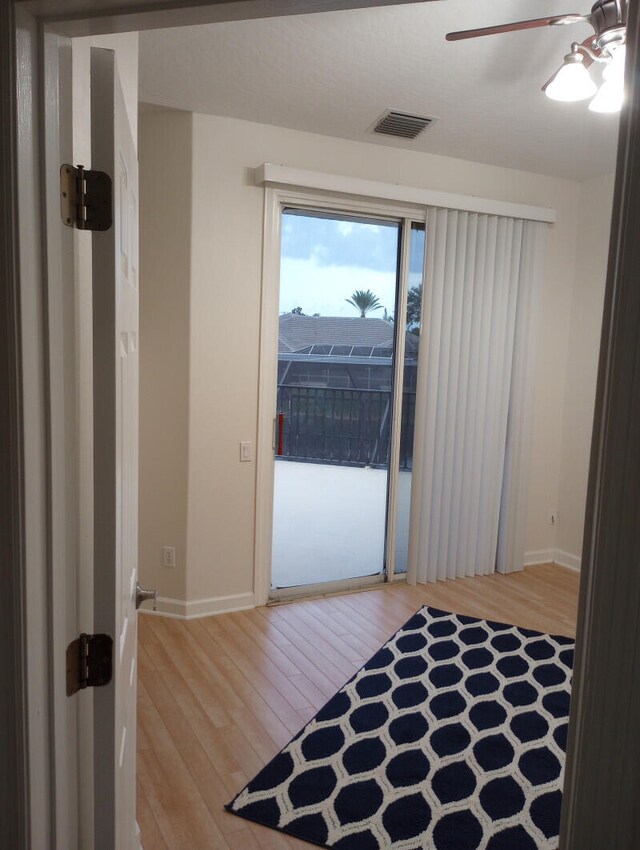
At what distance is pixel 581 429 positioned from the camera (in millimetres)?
4535

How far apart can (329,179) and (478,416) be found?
5.94ft

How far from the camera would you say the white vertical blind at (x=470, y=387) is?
13.3ft

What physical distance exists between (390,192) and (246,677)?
2.79 m

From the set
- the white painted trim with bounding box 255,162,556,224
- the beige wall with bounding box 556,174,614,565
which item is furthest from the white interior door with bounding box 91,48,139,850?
the beige wall with bounding box 556,174,614,565

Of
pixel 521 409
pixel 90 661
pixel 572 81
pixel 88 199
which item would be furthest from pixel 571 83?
pixel 521 409

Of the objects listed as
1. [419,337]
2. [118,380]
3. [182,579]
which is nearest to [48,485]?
[118,380]

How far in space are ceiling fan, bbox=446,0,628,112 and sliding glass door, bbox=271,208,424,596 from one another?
70.4 inches

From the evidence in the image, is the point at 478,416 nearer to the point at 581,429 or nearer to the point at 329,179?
the point at 581,429

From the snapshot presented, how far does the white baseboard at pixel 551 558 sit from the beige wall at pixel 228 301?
7.09ft

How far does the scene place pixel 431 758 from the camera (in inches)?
93.5

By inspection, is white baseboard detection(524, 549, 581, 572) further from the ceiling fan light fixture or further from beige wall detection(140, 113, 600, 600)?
the ceiling fan light fixture

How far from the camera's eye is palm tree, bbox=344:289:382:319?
3953 millimetres

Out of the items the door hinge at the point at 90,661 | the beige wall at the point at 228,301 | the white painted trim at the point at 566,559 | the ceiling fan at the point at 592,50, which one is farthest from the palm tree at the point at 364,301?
the door hinge at the point at 90,661

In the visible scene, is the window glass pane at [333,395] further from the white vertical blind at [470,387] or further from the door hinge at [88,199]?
the door hinge at [88,199]
